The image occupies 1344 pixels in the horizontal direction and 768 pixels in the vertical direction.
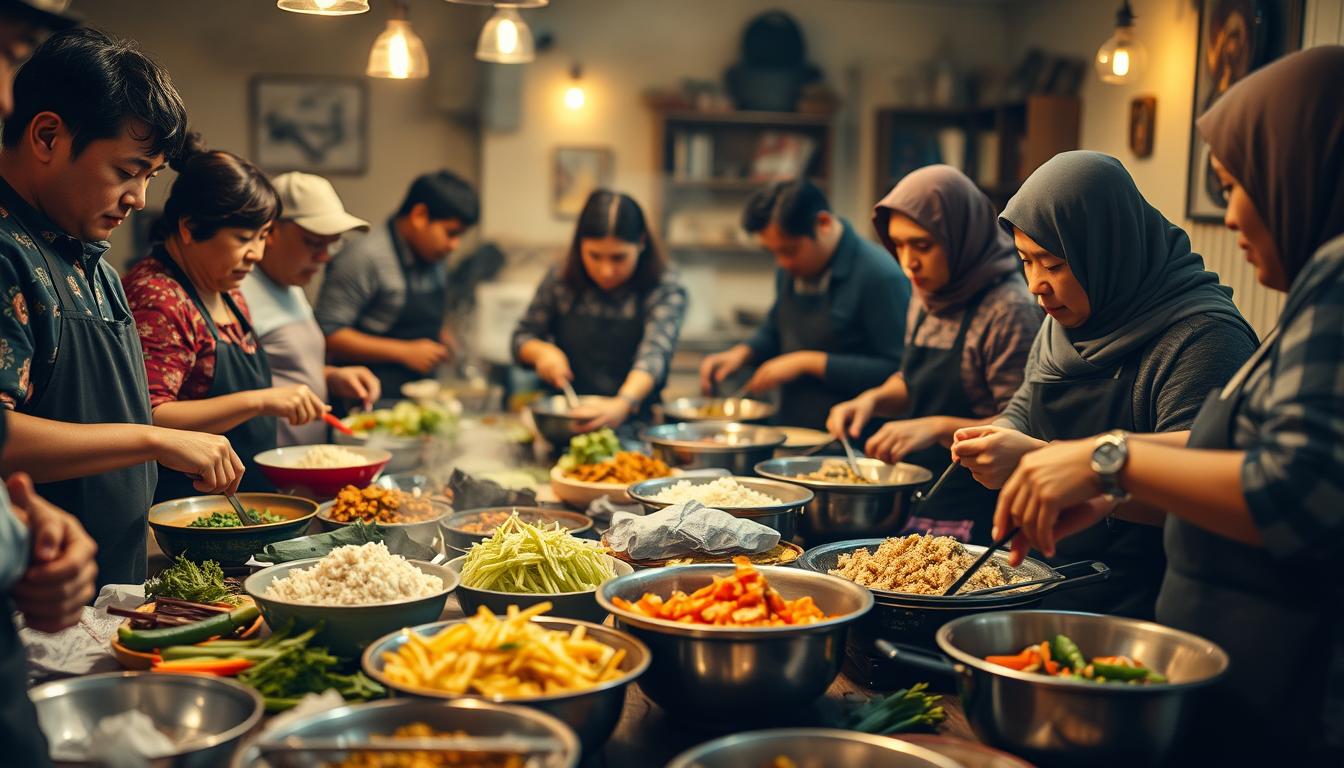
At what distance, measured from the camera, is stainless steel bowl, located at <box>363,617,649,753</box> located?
4.90 ft

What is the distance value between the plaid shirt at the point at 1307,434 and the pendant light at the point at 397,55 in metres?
3.14

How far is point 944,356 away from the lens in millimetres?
3412

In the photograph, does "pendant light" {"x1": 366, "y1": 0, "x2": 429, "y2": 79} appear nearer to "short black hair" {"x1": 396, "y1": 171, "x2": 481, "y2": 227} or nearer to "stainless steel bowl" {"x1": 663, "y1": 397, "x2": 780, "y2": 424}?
"short black hair" {"x1": 396, "y1": 171, "x2": 481, "y2": 227}

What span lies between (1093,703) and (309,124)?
812 cm

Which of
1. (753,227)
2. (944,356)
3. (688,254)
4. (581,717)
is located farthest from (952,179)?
(688,254)

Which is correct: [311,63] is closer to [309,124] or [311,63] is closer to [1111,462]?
[309,124]

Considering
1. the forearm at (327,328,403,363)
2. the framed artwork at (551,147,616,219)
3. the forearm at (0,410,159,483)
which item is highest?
the framed artwork at (551,147,616,219)

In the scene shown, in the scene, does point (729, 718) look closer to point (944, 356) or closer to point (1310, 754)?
point (1310, 754)

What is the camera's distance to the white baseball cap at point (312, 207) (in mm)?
3725

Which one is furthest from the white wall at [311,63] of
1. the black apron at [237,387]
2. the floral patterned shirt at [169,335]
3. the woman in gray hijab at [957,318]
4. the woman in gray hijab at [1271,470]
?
the woman in gray hijab at [1271,470]

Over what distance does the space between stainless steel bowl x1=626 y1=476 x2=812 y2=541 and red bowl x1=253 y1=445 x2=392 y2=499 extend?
839 mm

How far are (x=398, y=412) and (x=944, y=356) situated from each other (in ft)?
7.09

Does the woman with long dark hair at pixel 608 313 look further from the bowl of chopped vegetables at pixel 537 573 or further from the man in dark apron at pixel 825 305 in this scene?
the bowl of chopped vegetables at pixel 537 573

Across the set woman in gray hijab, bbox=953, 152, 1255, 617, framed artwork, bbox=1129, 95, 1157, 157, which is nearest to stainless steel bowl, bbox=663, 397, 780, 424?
woman in gray hijab, bbox=953, 152, 1255, 617
